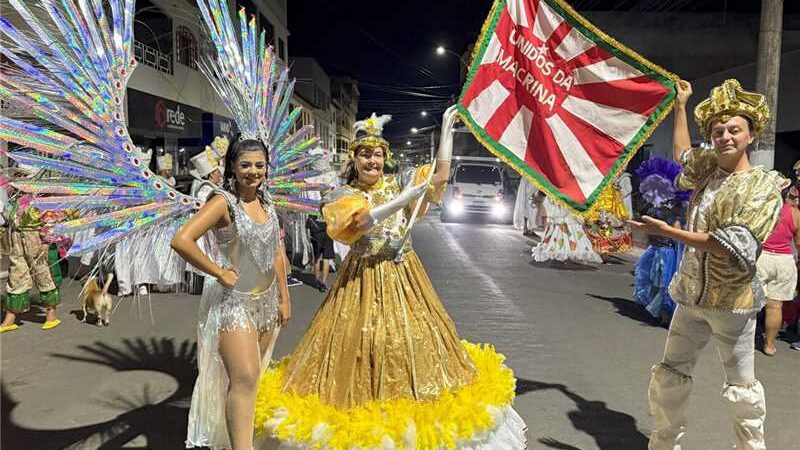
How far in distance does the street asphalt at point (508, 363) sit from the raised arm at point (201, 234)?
149 centimetres

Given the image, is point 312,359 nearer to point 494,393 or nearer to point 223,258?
point 223,258

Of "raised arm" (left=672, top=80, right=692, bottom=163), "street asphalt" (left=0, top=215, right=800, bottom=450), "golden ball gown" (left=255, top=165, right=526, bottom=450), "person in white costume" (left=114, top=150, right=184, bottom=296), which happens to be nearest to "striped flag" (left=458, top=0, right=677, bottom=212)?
"raised arm" (left=672, top=80, right=692, bottom=163)

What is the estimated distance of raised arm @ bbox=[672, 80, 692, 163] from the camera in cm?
318

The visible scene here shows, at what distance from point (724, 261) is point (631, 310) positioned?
4.61 meters

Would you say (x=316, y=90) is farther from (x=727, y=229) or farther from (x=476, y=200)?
(x=727, y=229)


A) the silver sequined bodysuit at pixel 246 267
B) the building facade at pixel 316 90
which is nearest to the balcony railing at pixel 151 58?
the silver sequined bodysuit at pixel 246 267

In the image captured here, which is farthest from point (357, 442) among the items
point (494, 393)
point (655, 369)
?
point (655, 369)

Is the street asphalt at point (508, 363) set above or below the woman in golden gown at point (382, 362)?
below

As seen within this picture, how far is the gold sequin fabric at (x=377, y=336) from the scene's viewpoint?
9.13 ft

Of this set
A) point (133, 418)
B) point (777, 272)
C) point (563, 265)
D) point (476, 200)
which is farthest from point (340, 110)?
point (133, 418)

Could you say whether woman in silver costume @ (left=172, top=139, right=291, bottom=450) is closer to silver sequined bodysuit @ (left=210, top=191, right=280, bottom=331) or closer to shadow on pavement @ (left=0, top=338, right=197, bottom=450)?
silver sequined bodysuit @ (left=210, top=191, right=280, bottom=331)

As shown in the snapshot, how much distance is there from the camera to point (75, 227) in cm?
242

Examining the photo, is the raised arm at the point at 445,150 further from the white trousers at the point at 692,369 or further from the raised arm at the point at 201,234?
the white trousers at the point at 692,369

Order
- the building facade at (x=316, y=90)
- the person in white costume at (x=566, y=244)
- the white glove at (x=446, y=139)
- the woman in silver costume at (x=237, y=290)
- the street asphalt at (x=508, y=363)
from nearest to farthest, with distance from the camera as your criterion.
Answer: the woman in silver costume at (x=237, y=290) → the white glove at (x=446, y=139) → the street asphalt at (x=508, y=363) → the person in white costume at (x=566, y=244) → the building facade at (x=316, y=90)
